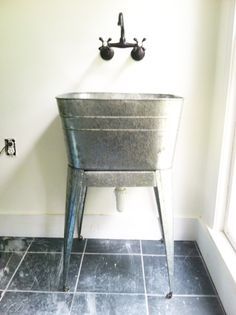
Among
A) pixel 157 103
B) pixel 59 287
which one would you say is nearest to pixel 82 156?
pixel 157 103

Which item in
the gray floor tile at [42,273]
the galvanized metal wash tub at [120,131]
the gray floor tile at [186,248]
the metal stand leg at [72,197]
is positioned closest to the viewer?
the galvanized metal wash tub at [120,131]

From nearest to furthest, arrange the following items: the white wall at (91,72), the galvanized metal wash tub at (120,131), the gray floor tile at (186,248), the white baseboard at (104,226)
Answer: the galvanized metal wash tub at (120,131) → the white wall at (91,72) → the gray floor tile at (186,248) → the white baseboard at (104,226)

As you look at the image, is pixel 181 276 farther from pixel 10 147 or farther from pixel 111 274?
pixel 10 147

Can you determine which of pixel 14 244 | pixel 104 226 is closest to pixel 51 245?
pixel 14 244

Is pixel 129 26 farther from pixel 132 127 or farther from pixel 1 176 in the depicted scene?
pixel 1 176

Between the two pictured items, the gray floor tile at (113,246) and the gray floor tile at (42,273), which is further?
the gray floor tile at (113,246)

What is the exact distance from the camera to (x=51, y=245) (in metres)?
1.57

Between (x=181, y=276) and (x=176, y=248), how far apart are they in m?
0.23

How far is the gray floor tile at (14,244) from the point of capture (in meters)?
1.53

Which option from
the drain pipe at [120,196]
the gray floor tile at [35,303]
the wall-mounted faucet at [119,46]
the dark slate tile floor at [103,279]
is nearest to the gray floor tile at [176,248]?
the dark slate tile floor at [103,279]

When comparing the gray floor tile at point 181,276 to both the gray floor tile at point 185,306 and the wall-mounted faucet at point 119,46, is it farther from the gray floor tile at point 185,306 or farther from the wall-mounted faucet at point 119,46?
the wall-mounted faucet at point 119,46

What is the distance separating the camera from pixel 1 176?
1581 mm

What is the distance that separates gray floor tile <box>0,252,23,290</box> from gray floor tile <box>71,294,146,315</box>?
380 mm

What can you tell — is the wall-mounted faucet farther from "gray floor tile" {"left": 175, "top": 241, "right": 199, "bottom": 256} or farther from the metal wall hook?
"gray floor tile" {"left": 175, "top": 241, "right": 199, "bottom": 256}
